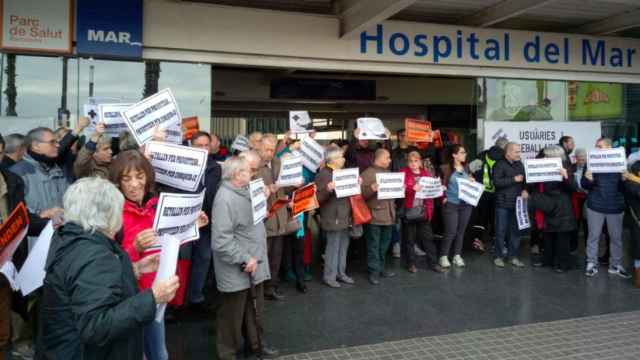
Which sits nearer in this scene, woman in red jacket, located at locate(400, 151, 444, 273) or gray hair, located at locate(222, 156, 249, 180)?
gray hair, located at locate(222, 156, 249, 180)

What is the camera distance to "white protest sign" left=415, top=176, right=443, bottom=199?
7188mm

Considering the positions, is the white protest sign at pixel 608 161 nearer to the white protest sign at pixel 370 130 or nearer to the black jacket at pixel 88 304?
the white protest sign at pixel 370 130

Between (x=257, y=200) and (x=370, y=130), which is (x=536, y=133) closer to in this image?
(x=370, y=130)

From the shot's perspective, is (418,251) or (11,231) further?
(418,251)

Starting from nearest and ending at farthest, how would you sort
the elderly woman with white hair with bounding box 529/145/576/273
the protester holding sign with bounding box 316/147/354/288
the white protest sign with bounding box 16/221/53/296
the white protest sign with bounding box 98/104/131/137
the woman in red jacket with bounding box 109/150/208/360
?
the woman in red jacket with bounding box 109/150/208/360 < the white protest sign with bounding box 16/221/53/296 < the white protest sign with bounding box 98/104/131/137 < the protester holding sign with bounding box 316/147/354/288 < the elderly woman with white hair with bounding box 529/145/576/273

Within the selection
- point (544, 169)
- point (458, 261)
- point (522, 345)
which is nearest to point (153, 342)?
point (522, 345)

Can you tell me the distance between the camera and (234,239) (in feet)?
13.5

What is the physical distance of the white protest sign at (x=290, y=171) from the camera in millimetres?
5875

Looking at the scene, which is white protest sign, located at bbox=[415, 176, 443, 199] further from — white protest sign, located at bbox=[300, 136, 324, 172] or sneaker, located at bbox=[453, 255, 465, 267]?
white protest sign, located at bbox=[300, 136, 324, 172]

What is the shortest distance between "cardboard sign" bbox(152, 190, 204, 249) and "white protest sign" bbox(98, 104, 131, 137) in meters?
1.67

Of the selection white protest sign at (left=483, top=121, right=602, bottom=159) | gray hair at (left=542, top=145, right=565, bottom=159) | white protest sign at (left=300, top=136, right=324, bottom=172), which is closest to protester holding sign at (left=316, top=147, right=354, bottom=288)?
white protest sign at (left=300, top=136, right=324, bottom=172)

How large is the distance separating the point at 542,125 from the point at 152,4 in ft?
25.0

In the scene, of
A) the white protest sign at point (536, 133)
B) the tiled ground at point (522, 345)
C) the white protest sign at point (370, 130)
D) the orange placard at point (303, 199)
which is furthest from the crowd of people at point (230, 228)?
the tiled ground at point (522, 345)

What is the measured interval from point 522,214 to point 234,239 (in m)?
5.19
